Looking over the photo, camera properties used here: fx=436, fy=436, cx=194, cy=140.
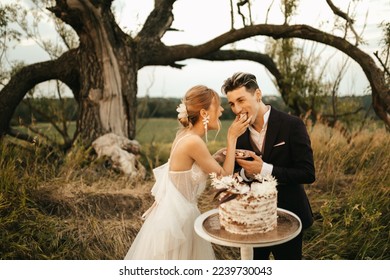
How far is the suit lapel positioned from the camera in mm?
2629

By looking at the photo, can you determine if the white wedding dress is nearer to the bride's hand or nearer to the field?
the bride's hand

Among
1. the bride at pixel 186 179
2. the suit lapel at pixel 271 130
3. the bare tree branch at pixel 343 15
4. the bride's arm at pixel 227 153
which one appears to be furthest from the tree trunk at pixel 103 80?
the suit lapel at pixel 271 130

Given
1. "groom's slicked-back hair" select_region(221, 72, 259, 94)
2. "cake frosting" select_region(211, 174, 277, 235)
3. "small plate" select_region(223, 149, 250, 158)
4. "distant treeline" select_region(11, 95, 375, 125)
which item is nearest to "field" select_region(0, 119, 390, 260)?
"small plate" select_region(223, 149, 250, 158)

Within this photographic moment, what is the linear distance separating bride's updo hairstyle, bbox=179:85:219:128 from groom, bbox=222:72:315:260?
0.10m

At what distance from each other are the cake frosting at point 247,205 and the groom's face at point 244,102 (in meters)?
0.49

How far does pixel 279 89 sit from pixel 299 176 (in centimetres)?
516

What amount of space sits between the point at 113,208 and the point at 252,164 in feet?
7.86

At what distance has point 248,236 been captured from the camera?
7.54 feet

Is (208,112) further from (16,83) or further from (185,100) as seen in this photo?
(16,83)

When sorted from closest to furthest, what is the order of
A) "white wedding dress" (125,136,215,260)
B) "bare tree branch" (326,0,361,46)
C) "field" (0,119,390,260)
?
"white wedding dress" (125,136,215,260) → "field" (0,119,390,260) → "bare tree branch" (326,0,361,46)

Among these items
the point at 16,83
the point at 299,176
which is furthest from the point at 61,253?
the point at 16,83

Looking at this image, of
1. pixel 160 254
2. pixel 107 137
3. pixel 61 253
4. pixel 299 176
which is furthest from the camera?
pixel 107 137

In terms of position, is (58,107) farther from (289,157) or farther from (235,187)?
(235,187)
